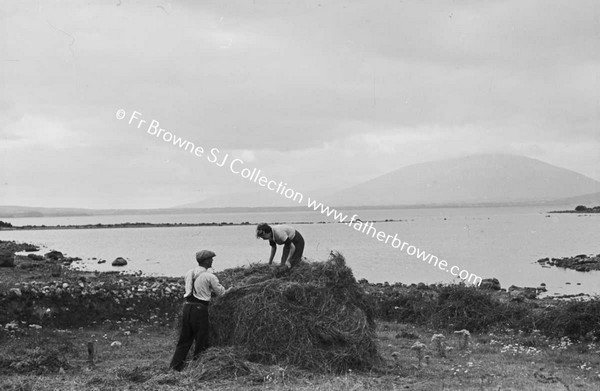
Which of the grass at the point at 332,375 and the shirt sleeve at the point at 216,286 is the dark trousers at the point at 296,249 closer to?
the shirt sleeve at the point at 216,286

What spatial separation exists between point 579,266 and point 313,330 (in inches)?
1395

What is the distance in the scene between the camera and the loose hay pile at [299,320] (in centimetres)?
1087

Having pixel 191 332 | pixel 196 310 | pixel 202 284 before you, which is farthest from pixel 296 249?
pixel 191 332

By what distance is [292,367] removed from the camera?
34.5 feet

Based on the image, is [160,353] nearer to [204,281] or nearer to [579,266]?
[204,281]

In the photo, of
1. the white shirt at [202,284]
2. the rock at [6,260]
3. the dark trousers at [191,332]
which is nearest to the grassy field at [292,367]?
the dark trousers at [191,332]

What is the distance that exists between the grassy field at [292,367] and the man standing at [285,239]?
1458mm

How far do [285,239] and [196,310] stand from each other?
7.47ft

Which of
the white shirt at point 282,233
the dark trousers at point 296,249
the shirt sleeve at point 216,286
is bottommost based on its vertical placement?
the shirt sleeve at point 216,286

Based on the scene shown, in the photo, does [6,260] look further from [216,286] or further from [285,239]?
[216,286]

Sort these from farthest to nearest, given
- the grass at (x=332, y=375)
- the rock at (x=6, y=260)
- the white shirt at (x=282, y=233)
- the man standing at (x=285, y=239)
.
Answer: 1. the rock at (x=6, y=260)
2. the white shirt at (x=282, y=233)
3. the man standing at (x=285, y=239)
4. the grass at (x=332, y=375)

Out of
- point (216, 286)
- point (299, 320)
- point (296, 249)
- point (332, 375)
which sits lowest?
point (332, 375)

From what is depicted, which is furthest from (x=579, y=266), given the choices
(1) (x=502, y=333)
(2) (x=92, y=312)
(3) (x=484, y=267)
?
(2) (x=92, y=312)

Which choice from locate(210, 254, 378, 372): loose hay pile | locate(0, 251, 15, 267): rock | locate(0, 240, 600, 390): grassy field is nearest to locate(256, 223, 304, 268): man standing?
locate(210, 254, 378, 372): loose hay pile
